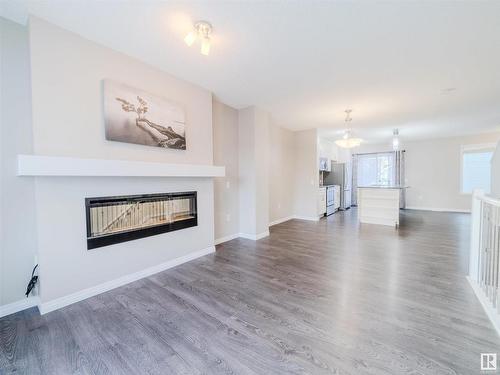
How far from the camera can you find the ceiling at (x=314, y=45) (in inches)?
70.5

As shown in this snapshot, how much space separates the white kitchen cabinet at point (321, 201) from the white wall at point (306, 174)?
0.97 ft

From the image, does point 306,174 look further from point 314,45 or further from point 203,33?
point 203,33

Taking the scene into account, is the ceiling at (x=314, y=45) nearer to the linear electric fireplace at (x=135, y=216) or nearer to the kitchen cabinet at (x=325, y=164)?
the linear electric fireplace at (x=135, y=216)

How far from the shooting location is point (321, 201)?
6301 mm

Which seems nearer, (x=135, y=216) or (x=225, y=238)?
(x=135, y=216)

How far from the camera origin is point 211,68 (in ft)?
8.91

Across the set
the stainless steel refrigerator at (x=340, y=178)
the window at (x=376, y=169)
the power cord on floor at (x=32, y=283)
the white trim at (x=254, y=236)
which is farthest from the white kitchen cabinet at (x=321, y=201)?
the power cord on floor at (x=32, y=283)

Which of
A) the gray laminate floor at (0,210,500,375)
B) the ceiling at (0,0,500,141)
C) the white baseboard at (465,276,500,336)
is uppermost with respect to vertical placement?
the ceiling at (0,0,500,141)

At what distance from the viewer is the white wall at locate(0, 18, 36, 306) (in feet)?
6.15

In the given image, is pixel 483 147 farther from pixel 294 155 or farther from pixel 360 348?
pixel 360 348

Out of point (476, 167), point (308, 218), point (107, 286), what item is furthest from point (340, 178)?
point (107, 286)

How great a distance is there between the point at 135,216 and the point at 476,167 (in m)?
9.63

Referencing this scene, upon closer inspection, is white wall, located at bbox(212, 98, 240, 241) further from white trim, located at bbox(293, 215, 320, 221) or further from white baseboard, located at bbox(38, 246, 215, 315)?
white trim, located at bbox(293, 215, 320, 221)

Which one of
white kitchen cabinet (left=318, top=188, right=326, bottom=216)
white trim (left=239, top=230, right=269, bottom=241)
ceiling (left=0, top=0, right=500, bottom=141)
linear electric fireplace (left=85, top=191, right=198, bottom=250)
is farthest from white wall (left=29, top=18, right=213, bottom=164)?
white kitchen cabinet (left=318, top=188, right=326, bottom=216)
